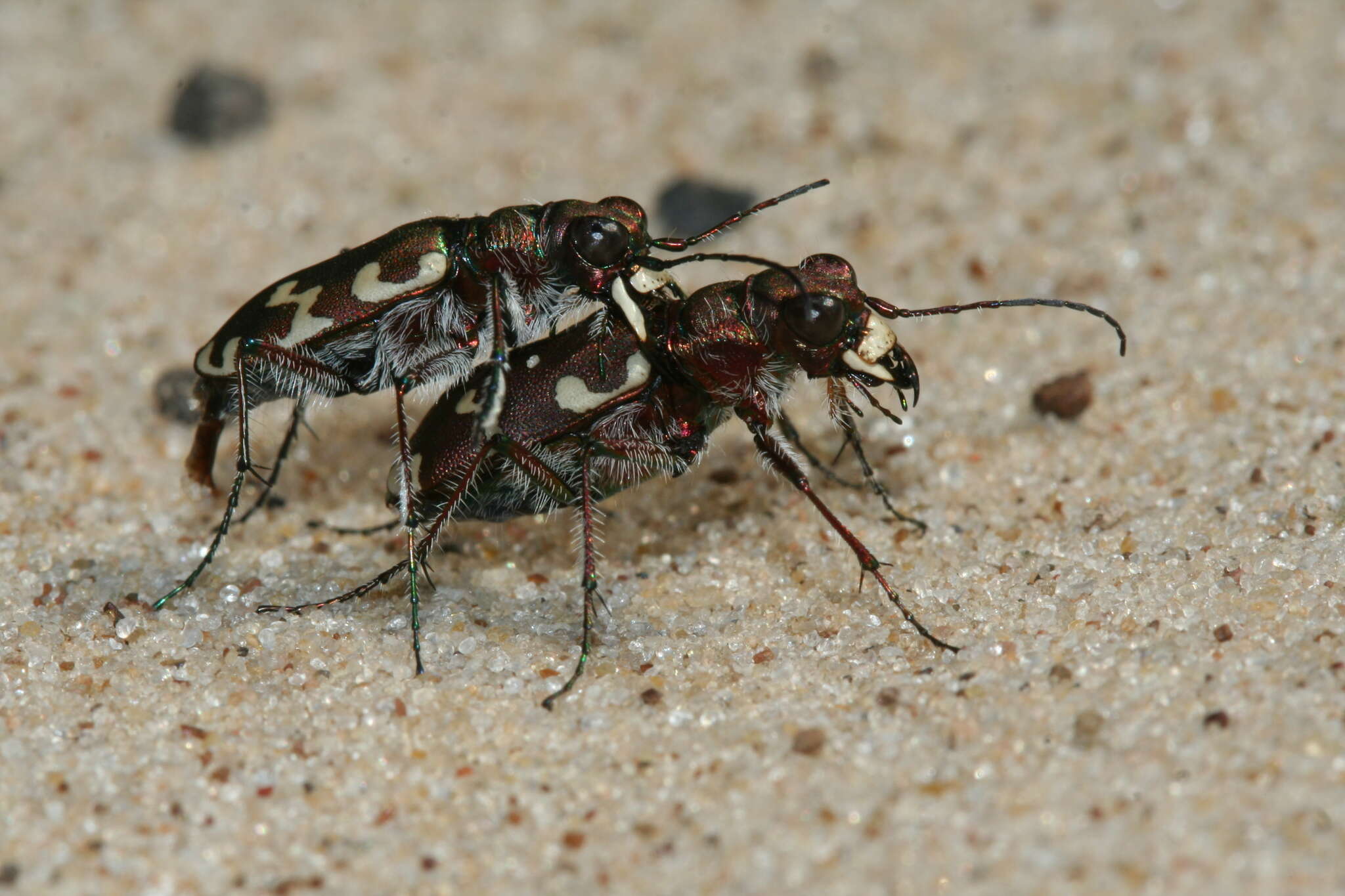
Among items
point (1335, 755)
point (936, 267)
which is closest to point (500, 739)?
point (1335, 755)

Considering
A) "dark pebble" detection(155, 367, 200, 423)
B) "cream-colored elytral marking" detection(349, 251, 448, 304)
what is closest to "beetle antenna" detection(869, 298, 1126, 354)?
"cream-colored elytral marking" detection(349, 251, 448, 304)

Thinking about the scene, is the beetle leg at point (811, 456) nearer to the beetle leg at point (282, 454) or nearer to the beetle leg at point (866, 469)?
the beetle leg at point (866, 469)

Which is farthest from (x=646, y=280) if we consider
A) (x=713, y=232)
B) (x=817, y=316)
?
(x=817, y=316)

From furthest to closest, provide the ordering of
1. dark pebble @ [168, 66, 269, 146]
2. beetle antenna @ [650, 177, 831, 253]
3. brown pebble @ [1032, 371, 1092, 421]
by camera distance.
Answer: dark pebble @ [168, 66, 269, 146]
brown pebble @ [1032, 371, 1092, 421]
beetle antenna @ [650, 177, 831, 253]

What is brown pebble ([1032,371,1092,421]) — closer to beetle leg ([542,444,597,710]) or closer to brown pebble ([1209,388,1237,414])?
brown pebble ([1209,388,1237,414])

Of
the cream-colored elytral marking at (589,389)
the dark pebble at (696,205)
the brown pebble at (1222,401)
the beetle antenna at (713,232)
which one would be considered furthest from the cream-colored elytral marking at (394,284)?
the brown pebble at (1222,401)

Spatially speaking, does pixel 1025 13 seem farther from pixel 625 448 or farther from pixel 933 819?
pixel 933 819
